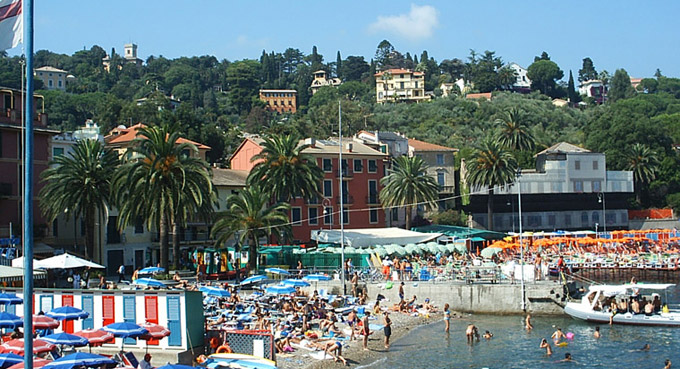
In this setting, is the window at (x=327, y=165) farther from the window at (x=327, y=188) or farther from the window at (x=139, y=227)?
the window at (x=139, y=227)

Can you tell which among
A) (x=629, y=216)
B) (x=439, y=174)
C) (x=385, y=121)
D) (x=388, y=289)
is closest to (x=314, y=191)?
(x=388, y=289)

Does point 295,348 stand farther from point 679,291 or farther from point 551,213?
point 551,213

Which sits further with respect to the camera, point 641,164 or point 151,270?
point 641,164

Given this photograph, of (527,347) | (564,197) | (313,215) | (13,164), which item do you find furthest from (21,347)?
(564,197)

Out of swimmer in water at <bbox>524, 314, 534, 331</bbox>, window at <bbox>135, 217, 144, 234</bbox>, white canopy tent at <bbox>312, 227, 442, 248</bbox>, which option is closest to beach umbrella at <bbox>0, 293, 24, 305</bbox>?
swimmer in water at <bbox>524, 314, 534, 331</bbox>

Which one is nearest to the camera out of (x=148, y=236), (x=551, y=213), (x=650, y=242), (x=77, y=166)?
(x=77, y=166)

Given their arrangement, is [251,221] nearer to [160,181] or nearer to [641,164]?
[160,181]

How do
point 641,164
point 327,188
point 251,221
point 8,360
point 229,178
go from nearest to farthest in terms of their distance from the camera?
point 8,360
point 251,221
point 229,178
point 327,188
point 641,164

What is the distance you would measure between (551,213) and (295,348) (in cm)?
6168

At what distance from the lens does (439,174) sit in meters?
92.2

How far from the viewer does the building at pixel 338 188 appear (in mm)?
69375

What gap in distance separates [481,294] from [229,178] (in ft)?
93.6

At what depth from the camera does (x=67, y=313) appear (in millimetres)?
26078

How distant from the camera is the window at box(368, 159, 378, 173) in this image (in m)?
74.7
